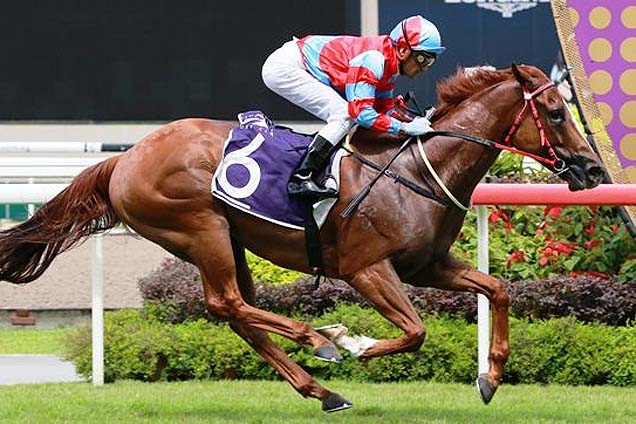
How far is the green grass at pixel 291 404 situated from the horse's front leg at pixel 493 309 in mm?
220

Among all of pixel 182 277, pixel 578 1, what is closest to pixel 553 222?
pixel 578 1

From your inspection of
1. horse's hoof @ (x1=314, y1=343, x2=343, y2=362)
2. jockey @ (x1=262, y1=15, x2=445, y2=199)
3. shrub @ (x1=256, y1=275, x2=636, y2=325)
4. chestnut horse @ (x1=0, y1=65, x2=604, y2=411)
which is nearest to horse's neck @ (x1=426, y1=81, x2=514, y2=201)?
chestnut horse @ (x1=0, y1=65, x2=604, y2=411)

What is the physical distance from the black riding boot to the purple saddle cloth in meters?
0.05

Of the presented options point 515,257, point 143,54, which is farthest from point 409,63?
point 143,54

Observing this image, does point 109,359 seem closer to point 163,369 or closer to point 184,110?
point 163,369

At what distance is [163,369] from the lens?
7.50 meters

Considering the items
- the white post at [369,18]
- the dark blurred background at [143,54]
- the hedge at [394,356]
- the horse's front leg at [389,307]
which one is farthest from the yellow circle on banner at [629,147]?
the white post at [369,18]

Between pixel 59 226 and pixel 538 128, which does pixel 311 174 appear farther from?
pixel 59 226

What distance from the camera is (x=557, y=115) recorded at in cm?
609

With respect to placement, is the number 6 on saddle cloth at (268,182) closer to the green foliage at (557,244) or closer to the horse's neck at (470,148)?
the horse's neck at (470,148)

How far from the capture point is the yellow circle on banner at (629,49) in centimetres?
777

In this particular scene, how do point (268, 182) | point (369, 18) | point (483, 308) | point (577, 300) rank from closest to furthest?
point (268, 182) → point (483, 308) → point (577, 300) → point (369, 18)

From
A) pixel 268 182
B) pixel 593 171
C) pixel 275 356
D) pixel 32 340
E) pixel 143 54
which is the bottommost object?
pixel 32 340

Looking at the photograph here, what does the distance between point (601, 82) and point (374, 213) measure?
2195 mm
